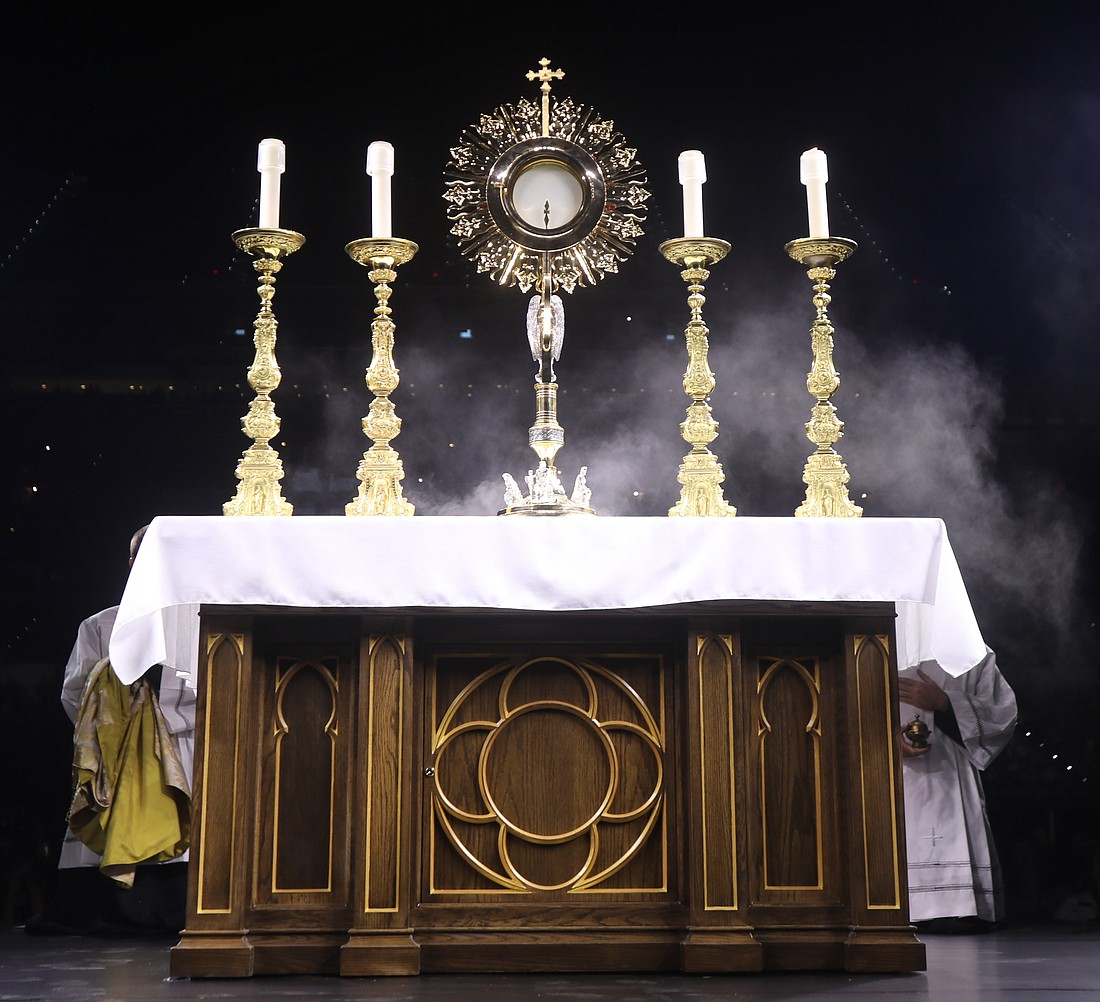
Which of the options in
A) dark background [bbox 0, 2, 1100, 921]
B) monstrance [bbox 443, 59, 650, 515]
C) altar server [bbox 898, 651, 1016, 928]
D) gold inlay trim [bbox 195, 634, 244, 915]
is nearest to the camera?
gold inlay trim [bbox 195, 634, 244, 915]

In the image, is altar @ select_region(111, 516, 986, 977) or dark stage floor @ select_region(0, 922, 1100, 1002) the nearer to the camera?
dark stage floor @ select_region(0, 922, 1100, 1002)

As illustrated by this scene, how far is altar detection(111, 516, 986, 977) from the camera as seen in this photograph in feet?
10.5

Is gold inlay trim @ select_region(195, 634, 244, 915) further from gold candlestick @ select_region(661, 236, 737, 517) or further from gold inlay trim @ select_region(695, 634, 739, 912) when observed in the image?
gold candlestick @ select_region(661, 236, 737, 517)

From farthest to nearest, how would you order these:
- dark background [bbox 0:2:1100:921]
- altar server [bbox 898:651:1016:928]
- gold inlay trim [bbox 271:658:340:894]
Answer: dark background [bbox 0:2:1100:921]
altar server [bbox 898:651:1016:928]
gold inlay trim [bbox 271:658:340:894]

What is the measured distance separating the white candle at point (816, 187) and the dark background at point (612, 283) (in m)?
1.86

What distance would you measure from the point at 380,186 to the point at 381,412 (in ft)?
2.11

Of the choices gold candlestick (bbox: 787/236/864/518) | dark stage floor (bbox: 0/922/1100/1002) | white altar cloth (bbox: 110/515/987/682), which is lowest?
dark stage floor (bbox: 0/922/1100/1002)

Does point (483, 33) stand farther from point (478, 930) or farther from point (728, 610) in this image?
point (478, 930)

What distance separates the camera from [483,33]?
18.2ft

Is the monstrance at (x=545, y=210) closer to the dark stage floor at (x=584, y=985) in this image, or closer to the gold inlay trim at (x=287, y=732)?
the gold inlay trim at (x=287, y=732)

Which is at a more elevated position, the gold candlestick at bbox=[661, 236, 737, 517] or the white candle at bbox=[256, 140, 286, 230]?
the white candle at bbox=[256, 140, 286, 230]

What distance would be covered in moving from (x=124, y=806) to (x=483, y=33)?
11.1 ft

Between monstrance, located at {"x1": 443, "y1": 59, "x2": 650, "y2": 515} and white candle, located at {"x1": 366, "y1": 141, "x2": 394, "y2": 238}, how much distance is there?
0.22 m

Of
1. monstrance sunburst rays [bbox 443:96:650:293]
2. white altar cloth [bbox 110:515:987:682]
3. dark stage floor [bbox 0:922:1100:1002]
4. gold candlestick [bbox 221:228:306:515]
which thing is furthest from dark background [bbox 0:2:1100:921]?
white altar cloth [bbox 110:515:987:682]
